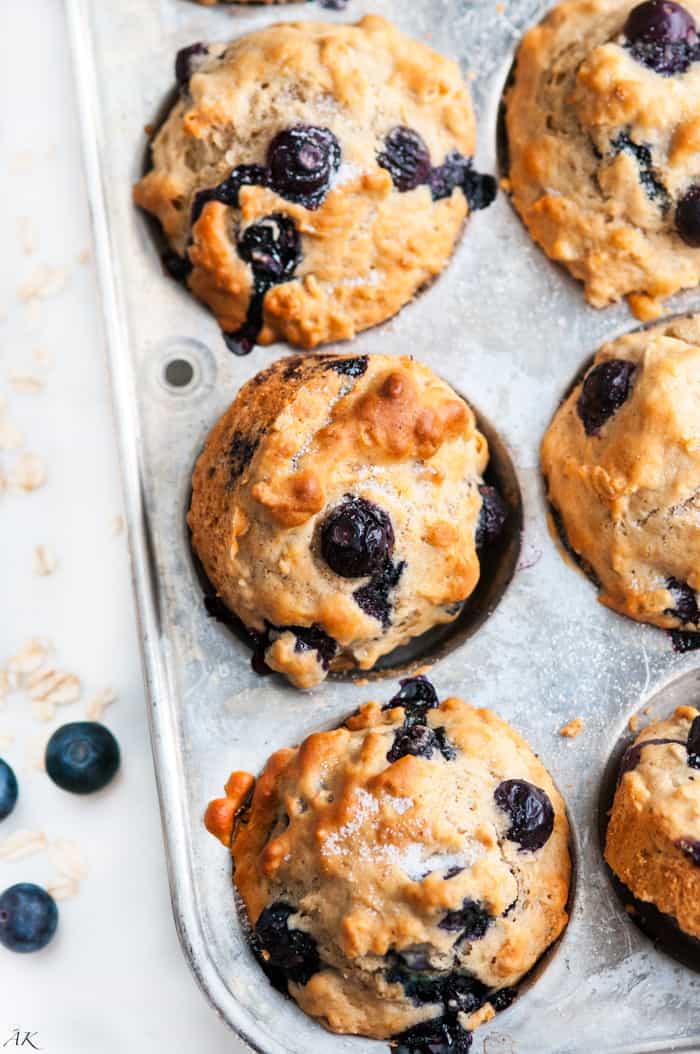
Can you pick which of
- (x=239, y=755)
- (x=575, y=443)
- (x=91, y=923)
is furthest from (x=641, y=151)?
(x=91, y=923)

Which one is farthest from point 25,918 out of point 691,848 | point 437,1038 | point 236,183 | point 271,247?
point 236,183

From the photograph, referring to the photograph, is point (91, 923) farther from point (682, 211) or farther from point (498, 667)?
point (682, 211)

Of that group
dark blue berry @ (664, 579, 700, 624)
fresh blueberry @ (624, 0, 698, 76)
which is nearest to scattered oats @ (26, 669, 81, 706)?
dark blue berry @ (664, 579, 700, 624)

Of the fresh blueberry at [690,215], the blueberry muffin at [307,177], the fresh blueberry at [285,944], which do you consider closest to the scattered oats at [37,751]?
the fresh blueberry at [285,944]

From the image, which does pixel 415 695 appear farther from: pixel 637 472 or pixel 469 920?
pixel 637 472

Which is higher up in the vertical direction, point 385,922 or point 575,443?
point 575,443
